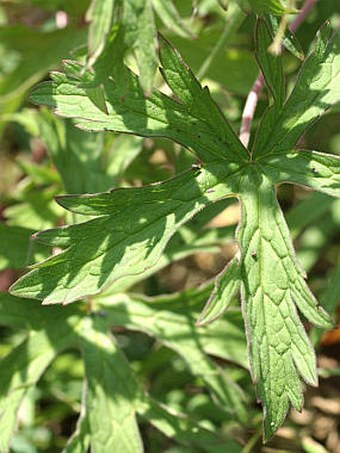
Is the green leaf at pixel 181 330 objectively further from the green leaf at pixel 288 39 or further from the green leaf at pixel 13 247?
the green leaf at pixel 288 39

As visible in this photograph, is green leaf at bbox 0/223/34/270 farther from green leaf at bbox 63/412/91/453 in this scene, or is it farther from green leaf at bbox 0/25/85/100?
green leaf at bbox 0/25/85/100

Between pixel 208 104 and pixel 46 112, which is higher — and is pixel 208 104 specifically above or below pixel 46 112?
above

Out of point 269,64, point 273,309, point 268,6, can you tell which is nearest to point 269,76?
point 269,64

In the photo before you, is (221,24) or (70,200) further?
(221,24)

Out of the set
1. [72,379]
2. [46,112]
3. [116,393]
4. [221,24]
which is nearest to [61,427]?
[72,379]

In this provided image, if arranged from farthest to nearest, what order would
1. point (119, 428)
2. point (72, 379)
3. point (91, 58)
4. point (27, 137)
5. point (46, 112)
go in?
point (27, 137) < point (72, 379) < point (46, 112) < point (119, 428) < point (91, 58)

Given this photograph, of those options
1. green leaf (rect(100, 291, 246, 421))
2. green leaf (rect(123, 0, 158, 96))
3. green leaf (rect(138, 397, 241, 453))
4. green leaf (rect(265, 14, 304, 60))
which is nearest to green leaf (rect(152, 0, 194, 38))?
green leaf (rect(123, 0, 158, 96))

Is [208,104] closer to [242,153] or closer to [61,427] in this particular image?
[242,153]
